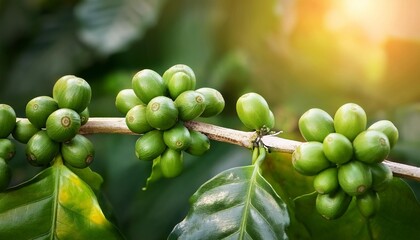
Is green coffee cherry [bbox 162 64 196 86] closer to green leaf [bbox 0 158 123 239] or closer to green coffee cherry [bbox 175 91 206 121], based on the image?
green coffee cherry [bbox 175 91 206 121]

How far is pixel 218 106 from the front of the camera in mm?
1445

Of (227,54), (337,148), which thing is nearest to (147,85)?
(337,148)

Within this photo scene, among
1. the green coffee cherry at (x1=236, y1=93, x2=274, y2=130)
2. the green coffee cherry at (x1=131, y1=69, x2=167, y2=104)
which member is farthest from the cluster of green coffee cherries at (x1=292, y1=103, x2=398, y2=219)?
the green coffee cherry at (x1=131, y1=69, x2=167, y2=104)

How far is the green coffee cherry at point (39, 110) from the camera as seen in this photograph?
1.38 metres

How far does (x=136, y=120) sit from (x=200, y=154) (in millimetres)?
168

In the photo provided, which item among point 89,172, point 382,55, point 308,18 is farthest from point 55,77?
point 89,172

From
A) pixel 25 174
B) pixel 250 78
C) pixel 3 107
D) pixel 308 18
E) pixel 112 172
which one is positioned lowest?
pixel 25 174

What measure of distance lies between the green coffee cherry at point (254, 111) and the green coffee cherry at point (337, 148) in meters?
0.17

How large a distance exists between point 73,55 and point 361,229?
2.51 meters

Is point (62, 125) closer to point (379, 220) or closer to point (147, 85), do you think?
point (147, 85)

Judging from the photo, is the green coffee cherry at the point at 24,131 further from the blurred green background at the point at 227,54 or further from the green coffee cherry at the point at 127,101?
the blurred green background at the point at 227,54

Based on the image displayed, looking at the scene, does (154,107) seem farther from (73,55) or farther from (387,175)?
(73,55)

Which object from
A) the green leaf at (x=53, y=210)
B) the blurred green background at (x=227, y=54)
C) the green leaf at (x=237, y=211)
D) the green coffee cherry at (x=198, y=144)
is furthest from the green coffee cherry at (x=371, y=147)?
the blurred green background at (x=227, y=54)

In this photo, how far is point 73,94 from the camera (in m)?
1.39
